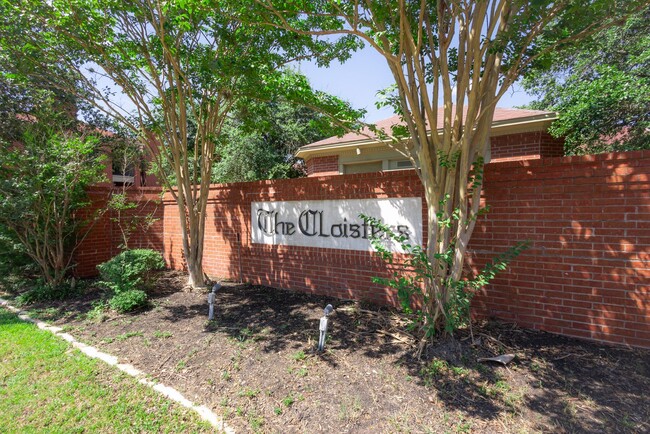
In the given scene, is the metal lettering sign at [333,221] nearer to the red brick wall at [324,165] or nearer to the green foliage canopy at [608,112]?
the green foliage canopy at [608,112]

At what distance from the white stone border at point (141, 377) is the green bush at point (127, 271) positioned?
3.32ft

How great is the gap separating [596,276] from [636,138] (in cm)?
483

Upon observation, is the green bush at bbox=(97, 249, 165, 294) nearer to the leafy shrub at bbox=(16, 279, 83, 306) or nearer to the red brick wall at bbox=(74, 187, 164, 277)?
the leafy shrub at bbox=(16, 279, 83, 306)

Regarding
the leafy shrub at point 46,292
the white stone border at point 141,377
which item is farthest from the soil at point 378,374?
the leafy shrub at point 46,292

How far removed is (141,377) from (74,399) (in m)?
0.55

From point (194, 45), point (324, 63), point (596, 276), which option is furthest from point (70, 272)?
point (596, 276)

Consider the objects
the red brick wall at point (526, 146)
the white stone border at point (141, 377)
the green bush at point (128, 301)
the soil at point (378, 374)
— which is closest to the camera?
the soil at point (378, 374)

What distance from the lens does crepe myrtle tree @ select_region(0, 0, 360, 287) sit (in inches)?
188

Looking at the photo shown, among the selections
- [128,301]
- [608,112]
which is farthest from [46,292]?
[608,112]

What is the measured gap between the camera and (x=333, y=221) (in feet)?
18.8

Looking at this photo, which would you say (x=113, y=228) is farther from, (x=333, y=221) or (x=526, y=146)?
(x=526, y=146)

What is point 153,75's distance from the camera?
19.0 ft

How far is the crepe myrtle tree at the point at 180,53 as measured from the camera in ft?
15.6

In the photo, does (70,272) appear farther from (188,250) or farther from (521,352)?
(521,352)
